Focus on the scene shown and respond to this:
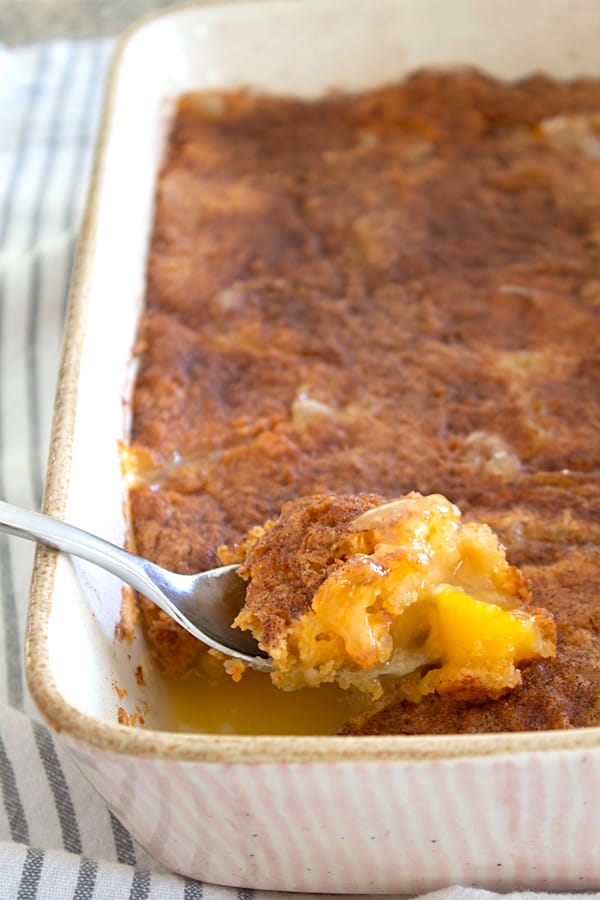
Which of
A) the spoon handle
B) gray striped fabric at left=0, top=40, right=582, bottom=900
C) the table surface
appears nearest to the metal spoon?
the spoon handle

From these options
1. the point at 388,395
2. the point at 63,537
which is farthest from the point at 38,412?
the point at 63,537

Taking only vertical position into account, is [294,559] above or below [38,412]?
above

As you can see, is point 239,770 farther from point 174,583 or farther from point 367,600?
point 174,583

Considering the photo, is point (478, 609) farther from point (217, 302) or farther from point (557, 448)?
point (217, 302)

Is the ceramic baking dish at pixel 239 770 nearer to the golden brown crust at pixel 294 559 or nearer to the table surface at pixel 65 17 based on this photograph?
the golden brown crust at pixel 294 559

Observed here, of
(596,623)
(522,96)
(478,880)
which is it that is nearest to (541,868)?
(478,880)

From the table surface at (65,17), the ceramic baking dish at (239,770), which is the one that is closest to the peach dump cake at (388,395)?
the ceramic baking dish at (239,770)
